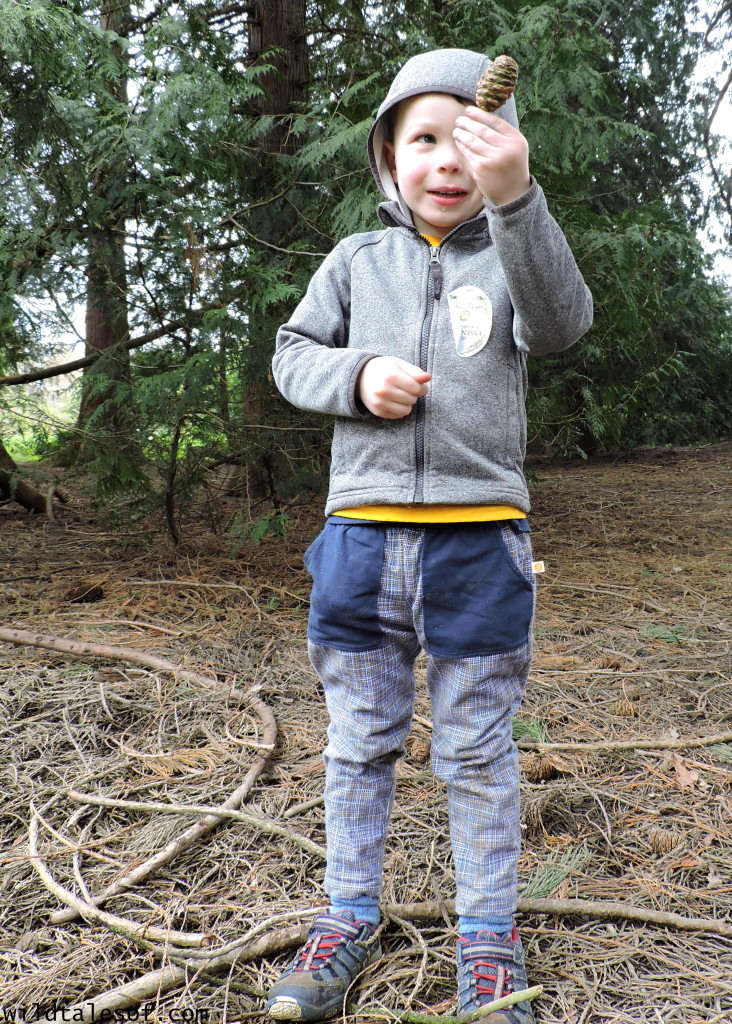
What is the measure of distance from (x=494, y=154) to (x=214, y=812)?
5.48ft

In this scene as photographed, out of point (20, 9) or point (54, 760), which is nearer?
point (54, 760)

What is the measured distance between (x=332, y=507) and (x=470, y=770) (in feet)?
1.92

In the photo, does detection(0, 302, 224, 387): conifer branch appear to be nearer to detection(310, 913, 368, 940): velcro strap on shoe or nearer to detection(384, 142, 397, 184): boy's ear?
detection(384, 142, 397, 184): boy's ear

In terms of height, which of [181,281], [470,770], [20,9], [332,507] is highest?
[20,9]

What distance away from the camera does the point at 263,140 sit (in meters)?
4.11

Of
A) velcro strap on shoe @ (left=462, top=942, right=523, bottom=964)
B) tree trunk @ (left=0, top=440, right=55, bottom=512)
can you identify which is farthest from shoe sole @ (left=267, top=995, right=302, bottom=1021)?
tree trunk @ (left=0, top=440, right=55, bottom=512)

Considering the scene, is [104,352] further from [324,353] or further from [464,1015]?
[464,1015]

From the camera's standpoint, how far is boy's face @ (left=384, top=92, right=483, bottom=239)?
1.50 metres

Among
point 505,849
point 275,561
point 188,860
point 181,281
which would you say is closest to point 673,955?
point 505,849

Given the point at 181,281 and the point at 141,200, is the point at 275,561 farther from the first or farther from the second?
the point at 141,200

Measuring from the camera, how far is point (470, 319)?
152 cm

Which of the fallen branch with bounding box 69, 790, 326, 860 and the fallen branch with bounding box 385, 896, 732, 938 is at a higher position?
the fallen branch with bounding box 69, 790, 326, 860

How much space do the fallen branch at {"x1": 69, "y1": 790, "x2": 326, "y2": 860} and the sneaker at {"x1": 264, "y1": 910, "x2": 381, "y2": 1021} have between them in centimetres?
32

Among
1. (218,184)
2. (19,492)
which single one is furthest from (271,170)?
(19,492)
